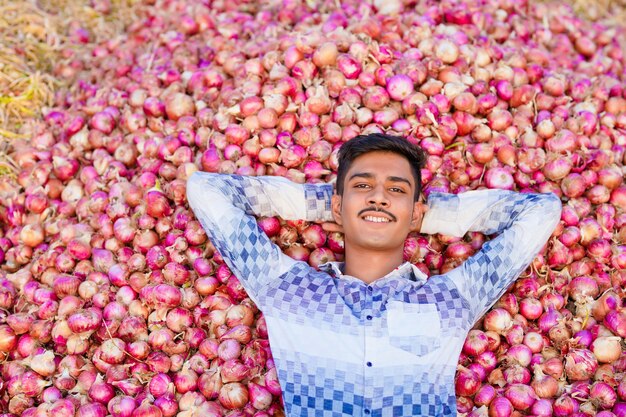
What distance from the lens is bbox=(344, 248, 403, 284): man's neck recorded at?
7.98 feet

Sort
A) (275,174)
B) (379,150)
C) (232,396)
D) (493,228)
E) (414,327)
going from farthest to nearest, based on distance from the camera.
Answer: (275,174) < (493,228) < (379,150) < (232,396) < (414,327)

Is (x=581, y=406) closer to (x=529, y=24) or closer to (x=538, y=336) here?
(x=538, y=336)

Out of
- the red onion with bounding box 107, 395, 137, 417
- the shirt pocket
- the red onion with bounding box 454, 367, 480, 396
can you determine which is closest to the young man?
the shirt pocket

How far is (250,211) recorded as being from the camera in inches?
104

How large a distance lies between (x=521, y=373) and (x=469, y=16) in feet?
6.80

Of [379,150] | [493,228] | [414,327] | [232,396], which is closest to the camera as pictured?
[414,327]

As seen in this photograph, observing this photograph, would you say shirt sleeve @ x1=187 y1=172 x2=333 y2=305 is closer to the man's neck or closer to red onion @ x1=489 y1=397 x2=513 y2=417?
the man's neck

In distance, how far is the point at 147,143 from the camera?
3.08 m

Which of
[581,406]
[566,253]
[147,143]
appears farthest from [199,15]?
[581,406]

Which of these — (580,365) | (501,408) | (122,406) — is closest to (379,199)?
(501,408)

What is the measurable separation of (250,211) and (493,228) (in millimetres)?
1021

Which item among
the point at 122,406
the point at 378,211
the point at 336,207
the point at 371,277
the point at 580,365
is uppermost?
the point at 378,211

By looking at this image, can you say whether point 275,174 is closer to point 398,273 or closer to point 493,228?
point 398,273

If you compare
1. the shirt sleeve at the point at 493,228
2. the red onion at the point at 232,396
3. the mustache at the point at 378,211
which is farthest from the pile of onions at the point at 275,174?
the mustache at the point at 378,211
